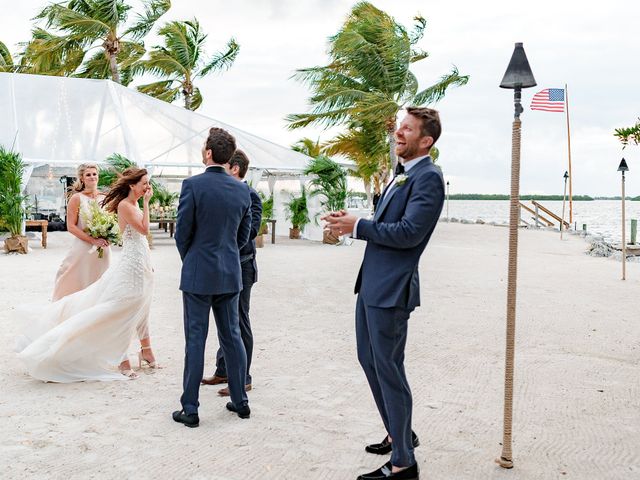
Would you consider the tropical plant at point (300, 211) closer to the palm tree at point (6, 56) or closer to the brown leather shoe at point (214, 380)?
the brown leather shoe at point (214, 380)

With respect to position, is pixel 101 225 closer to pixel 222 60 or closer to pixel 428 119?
pixel 428 119

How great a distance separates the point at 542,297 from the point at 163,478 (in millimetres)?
8300

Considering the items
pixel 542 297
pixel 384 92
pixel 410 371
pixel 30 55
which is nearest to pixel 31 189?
→ pixel 30 55

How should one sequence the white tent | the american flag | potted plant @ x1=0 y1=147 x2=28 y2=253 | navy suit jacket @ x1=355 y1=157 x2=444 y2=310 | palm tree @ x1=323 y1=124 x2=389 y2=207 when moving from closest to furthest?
1. navy suit jacket @ x1=355 y1=157 x2=444 y2=310
2. potted plant @ x1=0 y1=147 x2=28 y2=253
3. the white tent
4. the american flag
5. palm tree @ x1=323 y1=124 x2=389 y2=207

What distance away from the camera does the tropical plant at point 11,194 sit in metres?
17.1

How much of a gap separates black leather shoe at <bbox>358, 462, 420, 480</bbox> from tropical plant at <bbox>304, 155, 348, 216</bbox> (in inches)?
717

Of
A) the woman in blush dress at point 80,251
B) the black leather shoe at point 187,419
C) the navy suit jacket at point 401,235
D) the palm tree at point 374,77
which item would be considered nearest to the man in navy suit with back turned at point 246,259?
the black leather shoe at point 187,419

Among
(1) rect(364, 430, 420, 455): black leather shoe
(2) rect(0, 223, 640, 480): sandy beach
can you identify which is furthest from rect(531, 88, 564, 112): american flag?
(1) rect(364, 430, 420, 455): black leather shoe

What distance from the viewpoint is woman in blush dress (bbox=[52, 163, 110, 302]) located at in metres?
6.12

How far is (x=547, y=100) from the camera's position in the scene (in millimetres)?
24188

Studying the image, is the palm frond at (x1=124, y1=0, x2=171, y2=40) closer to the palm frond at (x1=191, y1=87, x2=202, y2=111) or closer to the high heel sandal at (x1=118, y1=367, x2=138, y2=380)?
the palm frond at (x1=191, y1=87, x2=202, y2=111)

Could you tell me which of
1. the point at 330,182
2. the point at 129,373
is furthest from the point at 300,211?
the point at 129,373

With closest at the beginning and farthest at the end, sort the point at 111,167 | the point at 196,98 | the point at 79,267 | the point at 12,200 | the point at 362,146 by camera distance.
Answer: the point at 79,267 → the point at 12,200 → the point at 111,167 → the point at 362,146 → the point at 196,98

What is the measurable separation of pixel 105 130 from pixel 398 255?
→ 20542 mm
